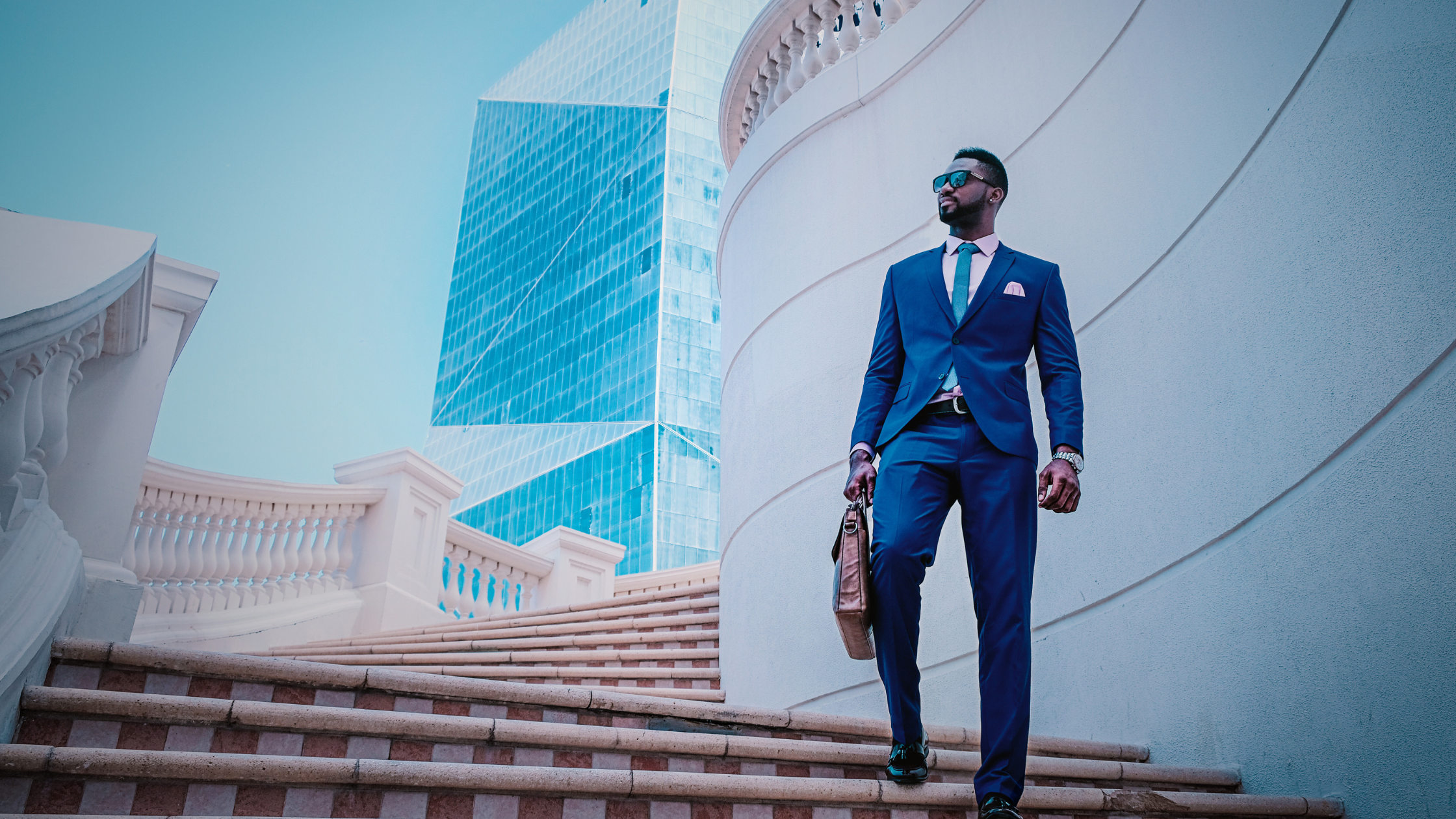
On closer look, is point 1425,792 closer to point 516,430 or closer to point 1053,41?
point 1053,41

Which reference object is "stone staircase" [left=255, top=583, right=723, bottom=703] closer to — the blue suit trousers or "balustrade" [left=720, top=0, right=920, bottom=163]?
the blue suit trousers

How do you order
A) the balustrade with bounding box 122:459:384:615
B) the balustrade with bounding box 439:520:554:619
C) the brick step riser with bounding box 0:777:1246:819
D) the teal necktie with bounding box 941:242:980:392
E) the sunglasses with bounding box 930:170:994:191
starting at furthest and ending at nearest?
the balustrade with bounding box 439:520:554:619
the balustrade with bounding box 122:459:384:615
the sunglasses with bounding box 930:170:994:191
the teal necktie with bounding box 941:242:980:392
the brick step riser with bounding box 0:777:1246:819

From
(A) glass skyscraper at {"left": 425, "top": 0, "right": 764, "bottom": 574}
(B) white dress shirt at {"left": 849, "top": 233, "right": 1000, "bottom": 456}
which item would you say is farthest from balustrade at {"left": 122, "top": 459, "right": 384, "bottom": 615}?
(A) glass skyscraper at {"left": 425, "top": 0, "right": 764, "bottom": 574}

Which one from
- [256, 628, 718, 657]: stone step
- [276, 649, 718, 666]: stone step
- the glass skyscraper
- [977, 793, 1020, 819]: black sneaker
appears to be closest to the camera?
[977, 793, 1020, 819]: black sneaker

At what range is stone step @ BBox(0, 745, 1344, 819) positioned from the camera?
1.84 meters

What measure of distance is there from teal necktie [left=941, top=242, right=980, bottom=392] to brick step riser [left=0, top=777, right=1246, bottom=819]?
106 centimetres

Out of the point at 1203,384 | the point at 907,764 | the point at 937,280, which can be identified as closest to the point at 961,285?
the point at 937,280

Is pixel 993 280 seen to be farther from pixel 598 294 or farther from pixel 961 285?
pixel 598 294

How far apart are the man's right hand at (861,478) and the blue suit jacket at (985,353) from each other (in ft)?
0.19

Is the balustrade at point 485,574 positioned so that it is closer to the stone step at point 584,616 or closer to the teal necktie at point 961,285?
the stone step at point 584,616

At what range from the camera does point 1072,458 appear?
87.4 inches

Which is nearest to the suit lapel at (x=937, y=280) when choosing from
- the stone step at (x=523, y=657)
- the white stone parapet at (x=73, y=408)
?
the white stone parapet at (x=73, y=408)

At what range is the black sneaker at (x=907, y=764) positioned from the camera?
2.26 m

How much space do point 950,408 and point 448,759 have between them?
4.67 feet
